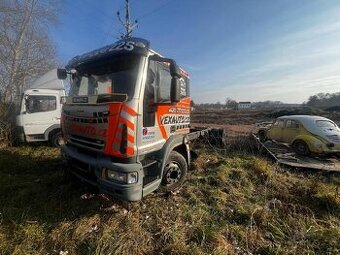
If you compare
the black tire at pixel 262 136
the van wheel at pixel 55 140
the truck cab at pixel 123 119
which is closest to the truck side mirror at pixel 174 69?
the truck cab at pixel 123 119

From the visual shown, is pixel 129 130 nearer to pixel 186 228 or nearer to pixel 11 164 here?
pixel 186 228

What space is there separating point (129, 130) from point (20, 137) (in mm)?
7401

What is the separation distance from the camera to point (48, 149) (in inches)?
350

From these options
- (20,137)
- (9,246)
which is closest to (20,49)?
(20,137)

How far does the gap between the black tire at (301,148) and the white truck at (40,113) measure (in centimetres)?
970

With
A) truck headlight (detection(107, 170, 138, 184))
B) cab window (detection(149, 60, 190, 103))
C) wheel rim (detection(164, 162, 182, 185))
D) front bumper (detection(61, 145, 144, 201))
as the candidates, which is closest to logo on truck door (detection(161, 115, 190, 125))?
cab window (detection(149, 60, 190, 103))

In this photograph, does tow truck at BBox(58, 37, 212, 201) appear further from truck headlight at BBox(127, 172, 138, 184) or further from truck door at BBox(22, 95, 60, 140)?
truck door at BBox(22, 95, 60, 140)

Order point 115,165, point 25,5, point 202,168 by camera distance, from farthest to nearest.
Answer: point 25,5
point 202,168
point 115,165

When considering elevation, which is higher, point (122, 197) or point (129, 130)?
point (129, 130)

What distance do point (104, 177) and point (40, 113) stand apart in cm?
691

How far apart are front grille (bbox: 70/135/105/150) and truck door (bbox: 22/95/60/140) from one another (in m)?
5.54

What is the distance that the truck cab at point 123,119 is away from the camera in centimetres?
350

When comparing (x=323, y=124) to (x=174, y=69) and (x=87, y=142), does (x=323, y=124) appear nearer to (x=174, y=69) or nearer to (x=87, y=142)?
(x=174, y=69)

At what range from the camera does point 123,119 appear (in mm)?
3488
